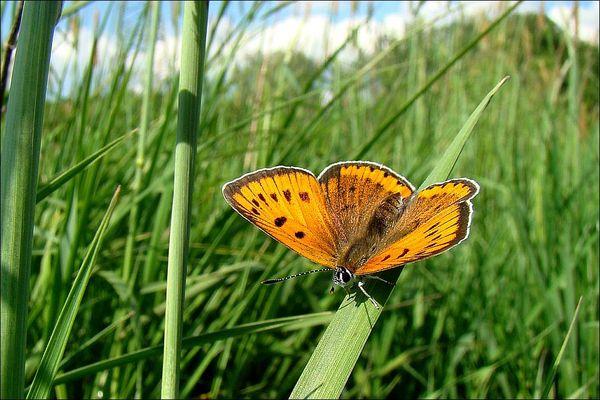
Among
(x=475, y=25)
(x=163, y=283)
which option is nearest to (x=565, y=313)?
(x=163, y=283)

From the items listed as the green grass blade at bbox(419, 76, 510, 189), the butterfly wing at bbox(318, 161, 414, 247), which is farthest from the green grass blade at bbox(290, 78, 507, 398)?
the butterfly wing at bbox(318, 161, 414, 247)

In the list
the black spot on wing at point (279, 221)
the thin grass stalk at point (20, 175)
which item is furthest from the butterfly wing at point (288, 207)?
the thin grass stalk at point (20, 175)

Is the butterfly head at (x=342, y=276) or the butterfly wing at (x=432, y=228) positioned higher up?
the butterfly wing at (x=432, y=228)

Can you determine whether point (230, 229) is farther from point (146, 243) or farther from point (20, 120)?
point (20, 120)

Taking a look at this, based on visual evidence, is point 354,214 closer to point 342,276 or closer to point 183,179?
point 342,276

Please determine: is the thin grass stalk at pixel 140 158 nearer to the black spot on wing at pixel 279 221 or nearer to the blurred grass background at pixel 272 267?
the blurred grass background at pixel 272 267
